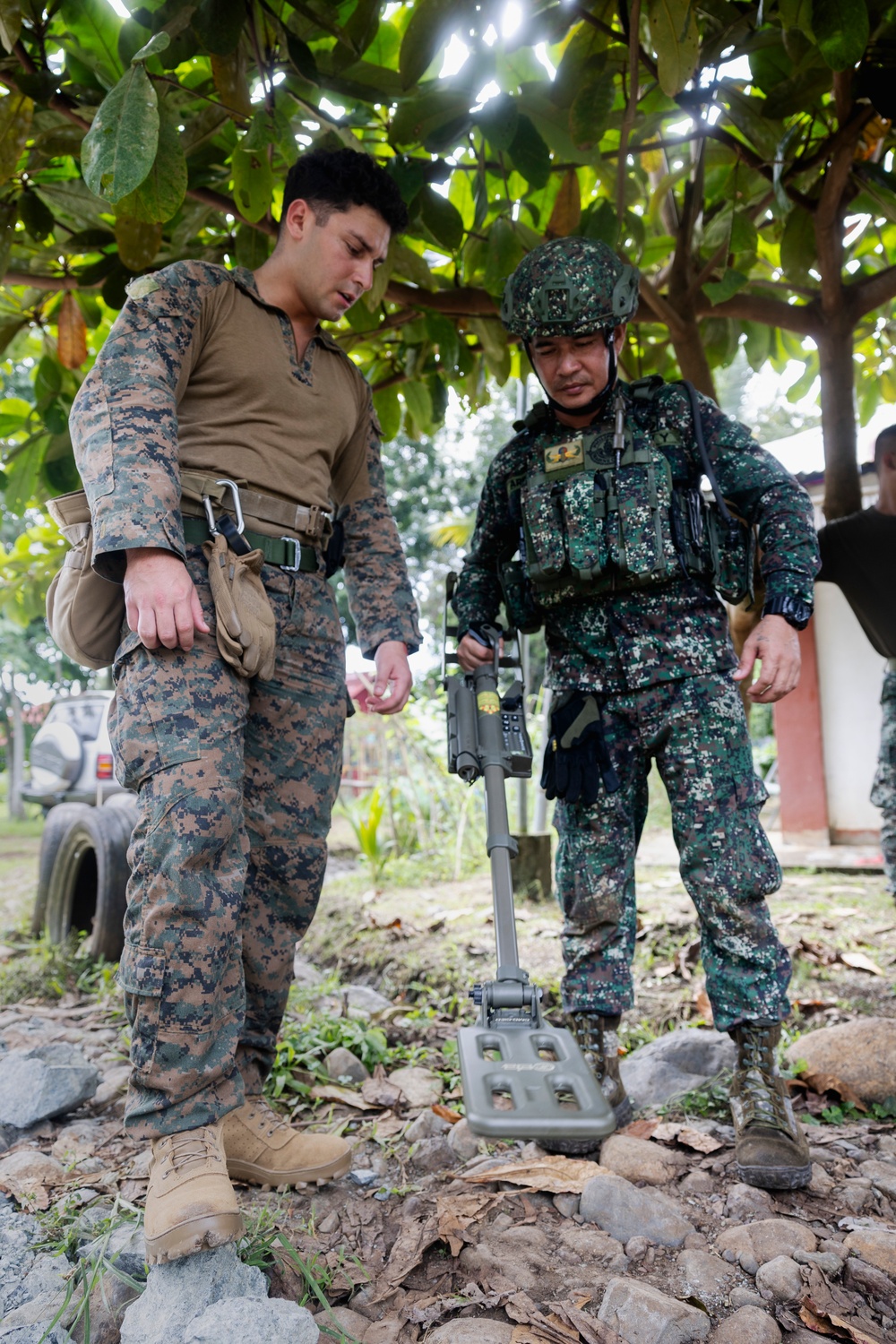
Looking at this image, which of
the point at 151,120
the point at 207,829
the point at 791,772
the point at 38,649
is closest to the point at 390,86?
the point at 151,120

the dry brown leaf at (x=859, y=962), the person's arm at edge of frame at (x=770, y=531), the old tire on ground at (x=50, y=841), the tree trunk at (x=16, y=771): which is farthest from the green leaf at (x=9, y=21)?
the tree trunk at (x=16, y=771)

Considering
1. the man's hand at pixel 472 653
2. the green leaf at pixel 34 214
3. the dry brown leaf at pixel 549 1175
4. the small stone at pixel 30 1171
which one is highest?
the green leaf at pixel 34 214

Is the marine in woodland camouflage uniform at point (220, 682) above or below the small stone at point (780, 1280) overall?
above

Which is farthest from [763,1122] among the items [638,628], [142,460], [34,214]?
[34,214]

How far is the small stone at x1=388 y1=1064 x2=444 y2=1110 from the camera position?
2449 millimetres

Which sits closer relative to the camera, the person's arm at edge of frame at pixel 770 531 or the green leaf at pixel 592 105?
the person's arm at edge of frame at pixel 770 531

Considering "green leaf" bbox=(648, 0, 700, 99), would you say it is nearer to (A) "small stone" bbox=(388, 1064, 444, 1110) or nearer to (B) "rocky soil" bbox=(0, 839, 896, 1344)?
A: (B) "rocky soil" bbox=(0, 839, 896, 1344)

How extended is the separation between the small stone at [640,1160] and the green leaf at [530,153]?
6.81ft

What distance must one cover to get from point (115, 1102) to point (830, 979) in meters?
2.42

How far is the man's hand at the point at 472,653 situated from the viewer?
7.68 feet

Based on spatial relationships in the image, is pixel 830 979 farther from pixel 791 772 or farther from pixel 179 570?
pixel 791 772

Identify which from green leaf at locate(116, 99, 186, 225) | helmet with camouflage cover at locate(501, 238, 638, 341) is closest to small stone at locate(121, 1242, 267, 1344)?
green leaf at locate(116, 99, 186, 225)

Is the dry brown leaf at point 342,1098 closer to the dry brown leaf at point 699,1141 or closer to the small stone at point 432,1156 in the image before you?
the small stone at point 432,1156

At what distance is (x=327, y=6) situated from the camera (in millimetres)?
1991
